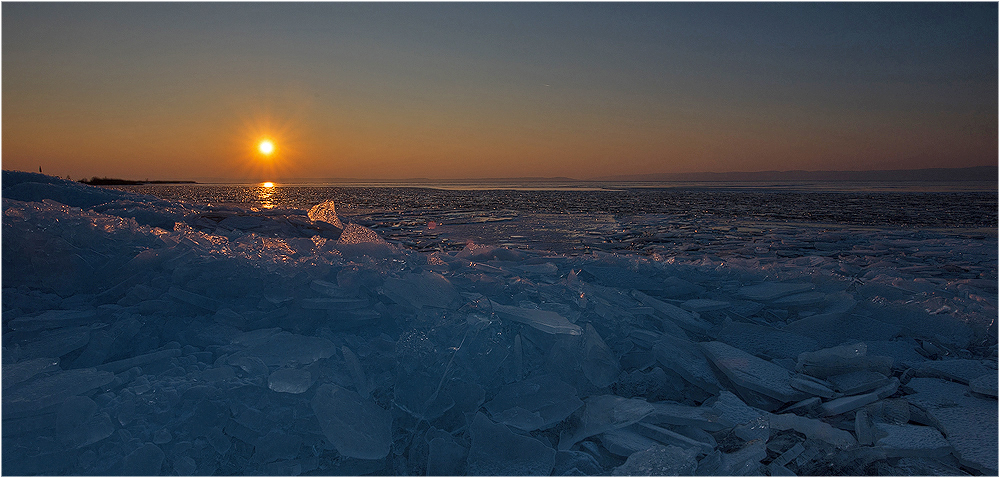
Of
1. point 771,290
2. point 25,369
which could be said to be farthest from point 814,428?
point 25,369

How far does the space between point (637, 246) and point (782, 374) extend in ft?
12.2

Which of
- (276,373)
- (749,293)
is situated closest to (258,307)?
(276,373)

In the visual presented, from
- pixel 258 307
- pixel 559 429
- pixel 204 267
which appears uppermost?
pixel 204 267

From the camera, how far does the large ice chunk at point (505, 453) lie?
5.05 ft

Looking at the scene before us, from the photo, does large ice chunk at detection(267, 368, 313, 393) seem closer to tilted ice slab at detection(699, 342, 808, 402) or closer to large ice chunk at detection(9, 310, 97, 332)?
large ice chunk at detection(9, 310, 97, 332)

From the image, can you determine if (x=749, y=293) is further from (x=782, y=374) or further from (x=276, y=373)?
(x=276, y=373)

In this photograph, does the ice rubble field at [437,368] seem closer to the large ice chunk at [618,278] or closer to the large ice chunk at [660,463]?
the large ice chunk at [660,463]

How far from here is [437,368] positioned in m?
1.83

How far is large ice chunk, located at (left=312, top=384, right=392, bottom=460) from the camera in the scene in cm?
150

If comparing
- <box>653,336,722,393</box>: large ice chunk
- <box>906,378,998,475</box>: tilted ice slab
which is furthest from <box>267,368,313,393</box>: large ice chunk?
<box>906,378,998,475</box>: tilted ice slab

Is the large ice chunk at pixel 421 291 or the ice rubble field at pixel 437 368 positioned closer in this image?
the ice rubble field at pixel 437 368

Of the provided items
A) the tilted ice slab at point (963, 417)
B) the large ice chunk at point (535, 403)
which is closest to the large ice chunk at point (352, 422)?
the large ice chunk at point (535, 403)

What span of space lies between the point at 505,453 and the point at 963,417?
1745 mm

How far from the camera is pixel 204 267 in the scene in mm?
2303
